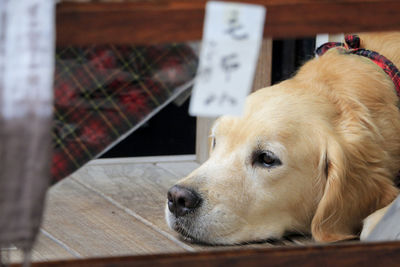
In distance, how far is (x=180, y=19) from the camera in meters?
1.08

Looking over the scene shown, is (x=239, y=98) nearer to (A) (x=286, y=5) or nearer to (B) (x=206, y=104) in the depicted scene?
(B) (x=206, y=104)

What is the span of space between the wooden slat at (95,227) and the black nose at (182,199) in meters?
0.11

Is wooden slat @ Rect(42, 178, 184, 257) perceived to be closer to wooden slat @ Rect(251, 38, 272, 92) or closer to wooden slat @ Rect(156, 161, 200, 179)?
wooden slat @ Rect(156, 161, 200, 179)

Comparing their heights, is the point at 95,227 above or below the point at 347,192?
below

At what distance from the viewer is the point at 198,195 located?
6.38 feet

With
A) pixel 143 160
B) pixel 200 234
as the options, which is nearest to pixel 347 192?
pixel 200 234

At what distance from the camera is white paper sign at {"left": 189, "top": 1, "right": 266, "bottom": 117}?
1081 mm

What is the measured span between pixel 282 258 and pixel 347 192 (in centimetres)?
79

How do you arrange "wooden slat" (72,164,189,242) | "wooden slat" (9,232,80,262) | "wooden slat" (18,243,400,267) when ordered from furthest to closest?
"wooden slat" (72,164,189,242) → "wooden slat" (9,232,80,262) → "wooden slat" (18,243,400,267)

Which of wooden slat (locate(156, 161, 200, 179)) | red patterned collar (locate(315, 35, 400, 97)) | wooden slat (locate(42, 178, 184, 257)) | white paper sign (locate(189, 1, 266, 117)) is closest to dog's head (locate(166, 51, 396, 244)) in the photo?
wooden slat (locate(42, 178, 184, 257))

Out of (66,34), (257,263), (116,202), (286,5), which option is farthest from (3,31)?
(116,202)

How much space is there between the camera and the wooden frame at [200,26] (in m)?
1.06

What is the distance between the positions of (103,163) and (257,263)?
1548mm

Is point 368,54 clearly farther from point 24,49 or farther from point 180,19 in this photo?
point 24,49
